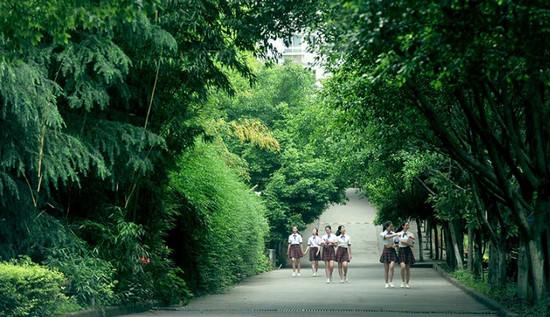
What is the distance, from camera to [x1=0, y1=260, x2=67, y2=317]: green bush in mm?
12094

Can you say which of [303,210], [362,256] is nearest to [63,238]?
[303,210]

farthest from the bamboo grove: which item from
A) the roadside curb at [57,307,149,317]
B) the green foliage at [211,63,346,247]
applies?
the green foliage at [211,63,346,247]

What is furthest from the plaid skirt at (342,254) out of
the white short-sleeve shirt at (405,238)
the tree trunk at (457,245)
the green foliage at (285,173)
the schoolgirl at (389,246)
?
the green foliage at (285,173)

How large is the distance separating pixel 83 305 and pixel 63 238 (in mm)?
1237

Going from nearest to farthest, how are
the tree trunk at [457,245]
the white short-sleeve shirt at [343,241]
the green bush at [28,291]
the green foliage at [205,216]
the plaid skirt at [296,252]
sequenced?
1. the green bush at [28,291]
2. the green foliage at [205,216]
3. the white short-sleeve shirt at [343,241]
4. the tree trunk at [457,245]
5. the plaid skirt at [296,252]

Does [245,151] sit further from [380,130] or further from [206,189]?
[380,130]

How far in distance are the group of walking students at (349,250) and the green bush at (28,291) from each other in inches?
518

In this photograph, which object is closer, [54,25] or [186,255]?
[54,25]

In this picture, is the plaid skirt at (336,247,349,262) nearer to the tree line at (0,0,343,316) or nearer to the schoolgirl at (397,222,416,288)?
the schoolgirl at (397,222,416,288)

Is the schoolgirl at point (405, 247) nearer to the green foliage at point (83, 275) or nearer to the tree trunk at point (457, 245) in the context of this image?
the tree trunk at point (457, 245)

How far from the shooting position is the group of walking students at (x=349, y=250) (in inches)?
983

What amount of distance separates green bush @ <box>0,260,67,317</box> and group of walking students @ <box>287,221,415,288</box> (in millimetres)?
13155

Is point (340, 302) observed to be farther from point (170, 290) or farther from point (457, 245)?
point (457, 245)

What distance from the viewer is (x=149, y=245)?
19.1m
